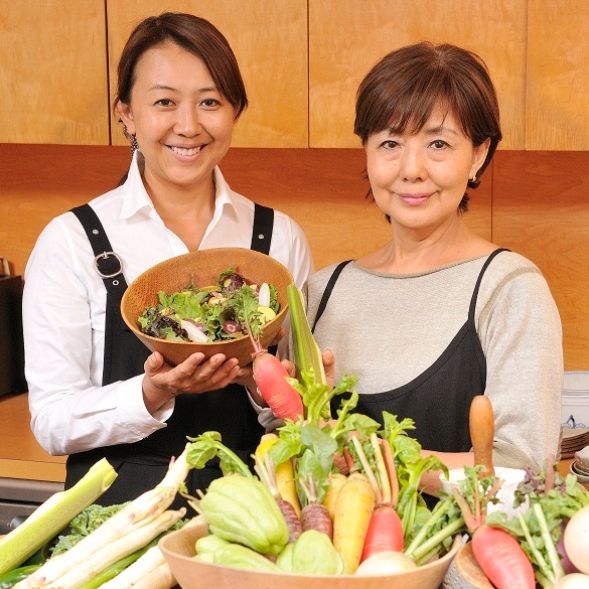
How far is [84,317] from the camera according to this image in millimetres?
1912

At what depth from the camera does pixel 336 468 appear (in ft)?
4.22

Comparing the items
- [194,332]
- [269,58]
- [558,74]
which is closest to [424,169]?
[194,332]

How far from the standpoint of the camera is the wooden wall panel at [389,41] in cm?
251

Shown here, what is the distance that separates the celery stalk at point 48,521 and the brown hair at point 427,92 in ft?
2.36

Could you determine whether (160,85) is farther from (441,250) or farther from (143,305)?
(441,250)

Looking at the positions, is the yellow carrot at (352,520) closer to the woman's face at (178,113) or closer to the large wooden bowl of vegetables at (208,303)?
the large wooden bowl of vegetables at (208,303)

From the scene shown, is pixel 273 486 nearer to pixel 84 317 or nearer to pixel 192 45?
pixel 84 317

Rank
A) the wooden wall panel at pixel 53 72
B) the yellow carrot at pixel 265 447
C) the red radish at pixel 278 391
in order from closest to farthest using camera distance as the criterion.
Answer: the yellow carrot at pixel 265 447 → the red radish at pixel 278 391 → the wooden wall panel at pixel 53 72

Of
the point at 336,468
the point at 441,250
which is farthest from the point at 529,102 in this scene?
the point at 336,468

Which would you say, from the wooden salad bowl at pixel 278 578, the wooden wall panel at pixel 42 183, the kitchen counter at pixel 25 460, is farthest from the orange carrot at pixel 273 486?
the wooden wall panel at pixel 42 183

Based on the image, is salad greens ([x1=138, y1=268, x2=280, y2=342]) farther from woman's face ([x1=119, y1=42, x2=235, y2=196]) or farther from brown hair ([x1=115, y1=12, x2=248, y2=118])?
brown hair ([x1=115, y1=12, x2=248, y2=118])

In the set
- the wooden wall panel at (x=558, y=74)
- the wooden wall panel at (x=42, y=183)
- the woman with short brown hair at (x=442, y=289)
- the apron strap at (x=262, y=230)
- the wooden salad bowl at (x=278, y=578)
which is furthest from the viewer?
the wooden wall panel at (x=42, y=183)

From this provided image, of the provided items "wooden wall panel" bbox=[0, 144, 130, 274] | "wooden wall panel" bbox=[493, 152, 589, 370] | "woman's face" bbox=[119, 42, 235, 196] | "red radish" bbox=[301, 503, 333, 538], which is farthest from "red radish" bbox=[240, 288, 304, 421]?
"wooden wall panel" bbox=[0, 144, 130, 274]

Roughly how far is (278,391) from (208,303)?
1.12 feet
